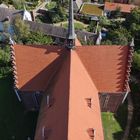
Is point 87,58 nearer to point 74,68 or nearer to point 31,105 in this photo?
point 74,68

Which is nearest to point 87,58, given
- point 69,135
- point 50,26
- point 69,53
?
point 69,53

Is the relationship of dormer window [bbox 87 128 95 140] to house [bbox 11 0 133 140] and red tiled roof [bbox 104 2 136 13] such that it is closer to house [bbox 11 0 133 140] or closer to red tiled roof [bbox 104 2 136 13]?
house [bbox 11 0 133 140]

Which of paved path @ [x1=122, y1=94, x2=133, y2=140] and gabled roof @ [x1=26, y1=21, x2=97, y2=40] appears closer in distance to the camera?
paved path @ [x1=122, y1=94, x2=133, y2=140]

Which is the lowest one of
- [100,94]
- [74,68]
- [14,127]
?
[14,127]

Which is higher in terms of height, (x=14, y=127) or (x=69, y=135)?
(x=69, y=135)

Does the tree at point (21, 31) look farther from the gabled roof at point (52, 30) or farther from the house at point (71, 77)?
the house at point (71, 77)

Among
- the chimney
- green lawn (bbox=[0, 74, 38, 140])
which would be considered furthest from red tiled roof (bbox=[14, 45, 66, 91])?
green lawn (bbox=[0, 74, 38, 140])

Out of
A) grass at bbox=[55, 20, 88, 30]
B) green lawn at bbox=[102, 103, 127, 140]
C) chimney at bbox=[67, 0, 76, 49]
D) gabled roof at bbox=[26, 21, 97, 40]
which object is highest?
chimney at bbox=[67, 0, 76, 49]

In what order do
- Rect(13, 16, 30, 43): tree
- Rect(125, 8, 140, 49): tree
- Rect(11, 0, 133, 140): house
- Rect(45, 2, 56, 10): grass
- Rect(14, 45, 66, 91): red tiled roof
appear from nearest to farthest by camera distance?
1. Rect(11, 0, 133, 140): house
2. Rect(14, 45, 66, 91): red tiled roof
3. Rect(13, 16, 30, 43): tree
4. Rect(125, 8, 140, 49): tree
5. Rect(45, 2, 56, 10): grass
